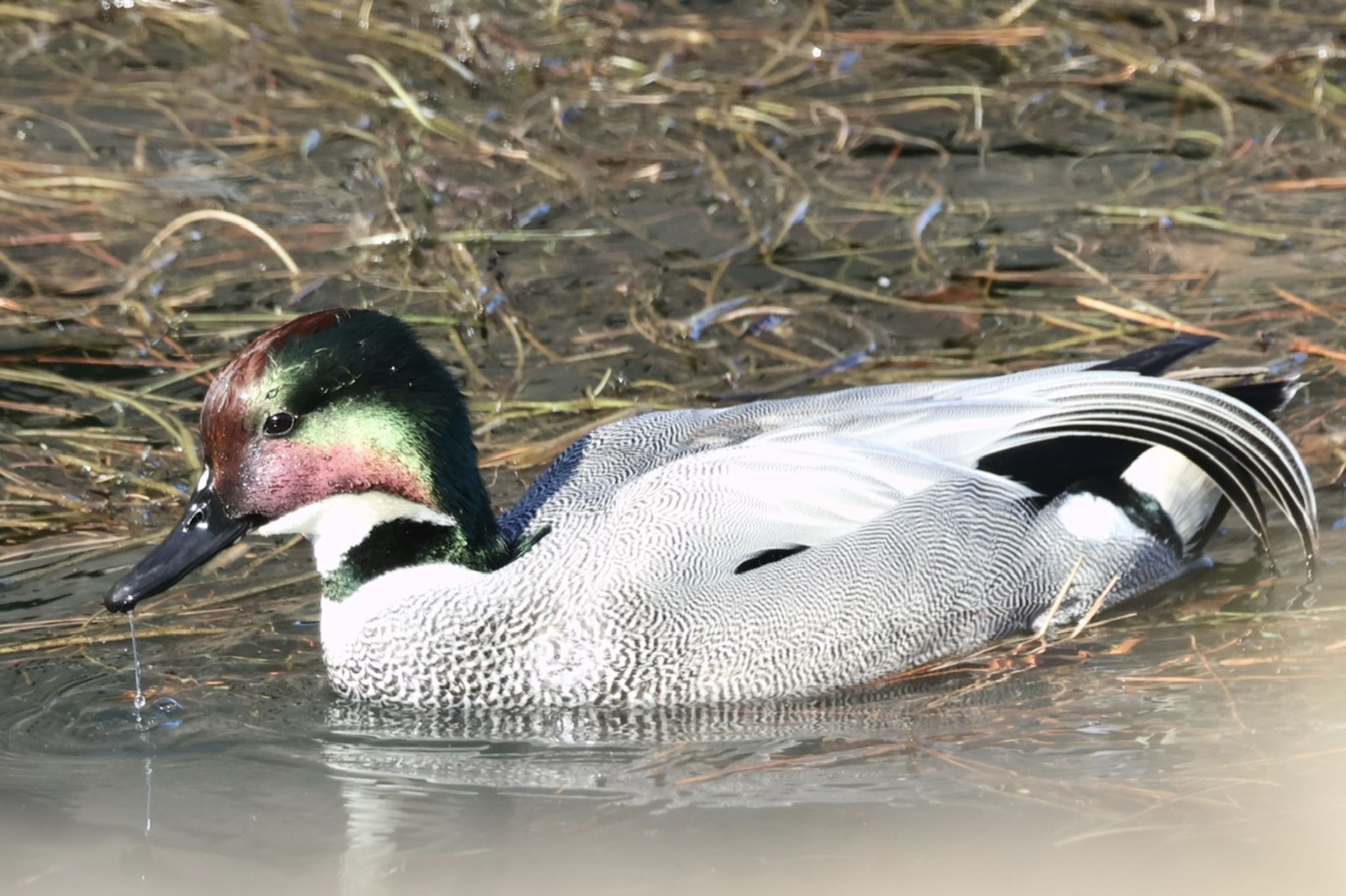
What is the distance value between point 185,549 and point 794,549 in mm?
1331

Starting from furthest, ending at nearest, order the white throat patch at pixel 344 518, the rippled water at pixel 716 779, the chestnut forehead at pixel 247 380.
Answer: the white throat patch at pixel 344 518, the chestnut forehead at pixel 247 380, the rippled water at pixel 716 779

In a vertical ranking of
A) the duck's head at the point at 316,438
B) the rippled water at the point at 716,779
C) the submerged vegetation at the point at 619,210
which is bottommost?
the rippled water at the point at 716,779

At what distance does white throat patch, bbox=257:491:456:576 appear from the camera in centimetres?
419

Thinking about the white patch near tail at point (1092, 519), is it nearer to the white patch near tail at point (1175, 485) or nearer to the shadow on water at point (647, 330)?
the white patch near tail at point (1175, 485)

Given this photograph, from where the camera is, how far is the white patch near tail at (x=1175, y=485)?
15.9 ft

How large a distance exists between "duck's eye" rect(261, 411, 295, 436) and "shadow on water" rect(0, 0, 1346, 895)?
2.13 ft

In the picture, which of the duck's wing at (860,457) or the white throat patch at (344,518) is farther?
the duck's wing at (860,457)

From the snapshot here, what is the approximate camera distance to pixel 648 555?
4270 mm

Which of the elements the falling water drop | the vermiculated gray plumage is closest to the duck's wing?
the vermiculated gray plumage

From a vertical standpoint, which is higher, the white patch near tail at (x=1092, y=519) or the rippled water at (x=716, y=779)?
the white patch near tail at (x=1092, y=519)

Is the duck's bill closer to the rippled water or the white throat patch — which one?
the white throat patch

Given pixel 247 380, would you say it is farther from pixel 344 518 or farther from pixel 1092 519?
pixel 1092 519

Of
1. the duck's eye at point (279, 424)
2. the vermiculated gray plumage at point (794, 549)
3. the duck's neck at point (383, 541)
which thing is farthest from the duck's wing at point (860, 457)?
the duck's eye at point (279, 424)

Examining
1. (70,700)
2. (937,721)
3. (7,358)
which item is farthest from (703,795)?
(7,358)
